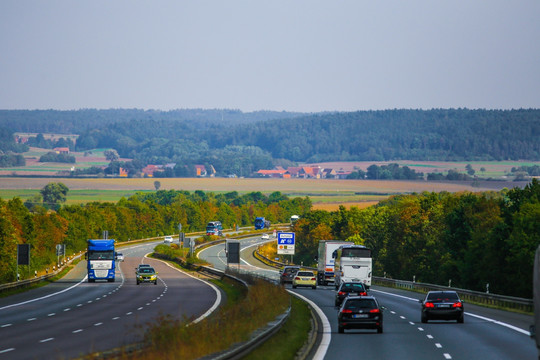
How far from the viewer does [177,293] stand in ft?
231

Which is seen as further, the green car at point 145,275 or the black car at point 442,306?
the green car at point 145,275

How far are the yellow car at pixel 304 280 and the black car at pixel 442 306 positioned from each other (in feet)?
132

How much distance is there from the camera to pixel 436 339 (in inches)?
1347

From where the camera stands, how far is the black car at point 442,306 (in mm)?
41906

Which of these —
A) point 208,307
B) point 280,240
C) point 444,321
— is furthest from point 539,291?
point 280,240

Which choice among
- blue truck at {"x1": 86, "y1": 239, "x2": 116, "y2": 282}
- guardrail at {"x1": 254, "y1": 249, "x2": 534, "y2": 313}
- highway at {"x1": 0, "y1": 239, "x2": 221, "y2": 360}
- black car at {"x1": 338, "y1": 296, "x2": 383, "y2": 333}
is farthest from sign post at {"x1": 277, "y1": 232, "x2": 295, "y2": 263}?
black car at {"x1": 338, "y1": 296, "x2": 383, "y2": 333}

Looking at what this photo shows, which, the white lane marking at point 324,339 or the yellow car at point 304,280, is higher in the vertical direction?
the white lane marking at point 324,339

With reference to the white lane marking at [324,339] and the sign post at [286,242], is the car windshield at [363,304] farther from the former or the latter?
the sign post at [286,242]

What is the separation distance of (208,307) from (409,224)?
341 ft

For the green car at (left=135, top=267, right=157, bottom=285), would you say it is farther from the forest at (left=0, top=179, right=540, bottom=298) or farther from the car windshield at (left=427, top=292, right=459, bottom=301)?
the car windshield at (left=427, top=292, right=459, bottom=301)

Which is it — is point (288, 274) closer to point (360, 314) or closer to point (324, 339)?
point (360, 314)

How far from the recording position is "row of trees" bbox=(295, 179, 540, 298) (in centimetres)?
9419

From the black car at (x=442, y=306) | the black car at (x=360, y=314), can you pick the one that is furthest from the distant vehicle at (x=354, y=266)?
the black car at (x=360, y=314)

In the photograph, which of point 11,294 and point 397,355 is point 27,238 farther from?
point 397,355
